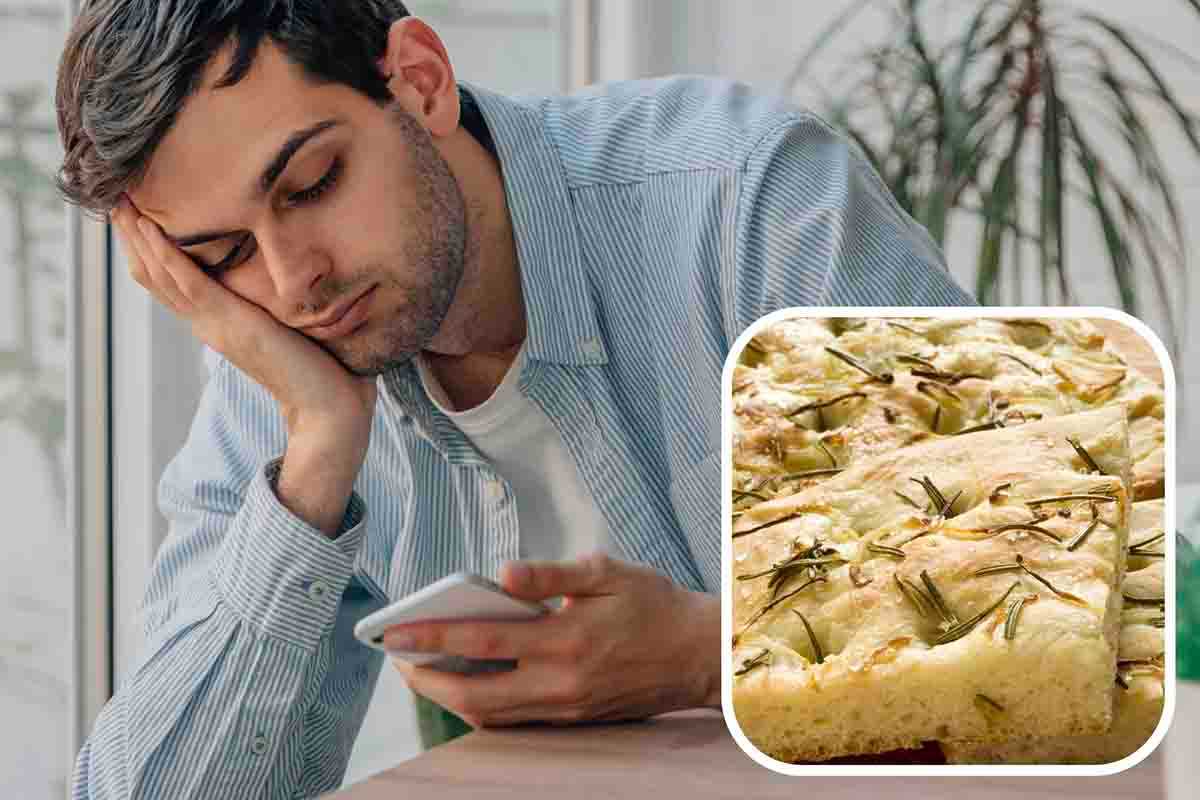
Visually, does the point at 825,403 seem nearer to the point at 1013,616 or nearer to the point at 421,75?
the point at 1013,616

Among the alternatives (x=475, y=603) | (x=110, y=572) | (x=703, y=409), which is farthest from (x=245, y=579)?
(x=110, y=572)

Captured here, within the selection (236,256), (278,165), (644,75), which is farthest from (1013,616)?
(644,75)

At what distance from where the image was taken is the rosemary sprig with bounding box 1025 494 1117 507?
219mm

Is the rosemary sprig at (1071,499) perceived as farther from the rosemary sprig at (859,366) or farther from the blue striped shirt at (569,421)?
the blue striped shirt at (569,421)

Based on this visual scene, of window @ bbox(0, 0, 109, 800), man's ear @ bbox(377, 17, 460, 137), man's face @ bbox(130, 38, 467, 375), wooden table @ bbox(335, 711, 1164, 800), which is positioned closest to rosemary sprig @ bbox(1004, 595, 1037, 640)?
wooden table @ bbox(335, 711, 1164, 800)

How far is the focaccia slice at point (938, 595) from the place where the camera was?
0.21 m

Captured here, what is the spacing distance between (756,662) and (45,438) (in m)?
1.27

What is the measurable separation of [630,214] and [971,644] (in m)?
0.75

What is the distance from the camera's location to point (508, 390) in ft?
2.93

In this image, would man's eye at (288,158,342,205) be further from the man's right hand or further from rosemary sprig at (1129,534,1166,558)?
rosemary sprig at (1129,534,1166,558)

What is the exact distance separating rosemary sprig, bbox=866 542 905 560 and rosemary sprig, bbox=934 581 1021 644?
0.06 feet

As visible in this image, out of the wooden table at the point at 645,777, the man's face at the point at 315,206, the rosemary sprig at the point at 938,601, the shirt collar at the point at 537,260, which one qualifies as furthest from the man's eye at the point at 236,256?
the rosemary sprig at the point at 938,601

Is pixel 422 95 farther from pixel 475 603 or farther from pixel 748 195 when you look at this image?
pixel 475 603

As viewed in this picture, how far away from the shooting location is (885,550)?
9.0 inches
